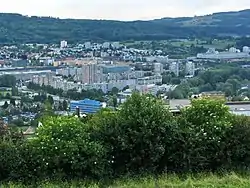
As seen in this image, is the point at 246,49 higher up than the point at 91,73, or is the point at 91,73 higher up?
the point at 246,49

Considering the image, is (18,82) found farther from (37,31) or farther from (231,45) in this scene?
(37,31)

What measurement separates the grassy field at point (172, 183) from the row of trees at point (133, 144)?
0.24 m

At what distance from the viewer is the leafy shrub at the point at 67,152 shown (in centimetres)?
724

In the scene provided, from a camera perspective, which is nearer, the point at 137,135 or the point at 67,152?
the point at 67,152

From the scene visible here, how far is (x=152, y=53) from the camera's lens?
6462 cm

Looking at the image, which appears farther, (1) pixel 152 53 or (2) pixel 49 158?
(1) pixel 152 53

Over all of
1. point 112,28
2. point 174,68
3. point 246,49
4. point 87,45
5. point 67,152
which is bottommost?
point 174,68

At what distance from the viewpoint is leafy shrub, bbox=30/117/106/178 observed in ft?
23.7

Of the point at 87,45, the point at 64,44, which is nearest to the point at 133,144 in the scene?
the point at 64,44

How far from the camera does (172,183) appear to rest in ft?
22.8

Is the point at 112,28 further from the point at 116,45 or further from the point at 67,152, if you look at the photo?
the point at 67,152

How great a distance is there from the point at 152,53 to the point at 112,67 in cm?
1298

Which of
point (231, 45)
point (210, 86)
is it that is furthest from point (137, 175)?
point (231, 45)

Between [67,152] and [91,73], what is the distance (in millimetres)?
42702
